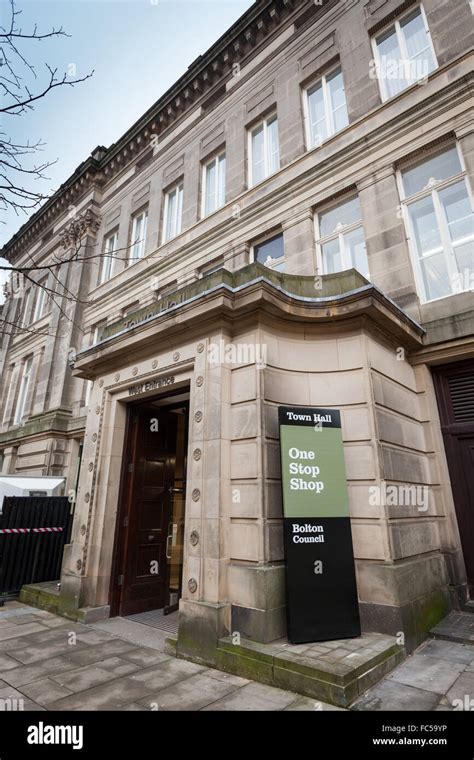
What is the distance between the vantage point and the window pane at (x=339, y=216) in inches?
411

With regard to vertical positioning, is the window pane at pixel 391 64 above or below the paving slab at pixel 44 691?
above

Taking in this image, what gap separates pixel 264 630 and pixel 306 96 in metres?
14.5

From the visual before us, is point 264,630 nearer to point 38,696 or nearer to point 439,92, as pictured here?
point 38,696

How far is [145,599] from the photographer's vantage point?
8.40 metres

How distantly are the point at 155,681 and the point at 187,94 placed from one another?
19.7 m

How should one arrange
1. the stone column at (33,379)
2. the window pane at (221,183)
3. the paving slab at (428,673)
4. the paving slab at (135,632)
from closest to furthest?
the paving slab at (428,673) < the paving slab at (135,632) < the window pane at (221,183) < the stone column at (33,379)

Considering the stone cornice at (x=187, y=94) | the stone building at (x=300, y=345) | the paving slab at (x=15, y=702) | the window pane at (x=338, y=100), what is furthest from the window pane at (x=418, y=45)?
the paving slab at (x=15, y=702)

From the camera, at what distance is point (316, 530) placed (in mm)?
5719

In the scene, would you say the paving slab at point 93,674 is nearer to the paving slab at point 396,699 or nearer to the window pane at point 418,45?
the paving slab at point 396,699

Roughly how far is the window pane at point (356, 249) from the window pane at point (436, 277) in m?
1.54

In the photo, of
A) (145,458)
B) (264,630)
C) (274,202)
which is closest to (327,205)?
(274,202)

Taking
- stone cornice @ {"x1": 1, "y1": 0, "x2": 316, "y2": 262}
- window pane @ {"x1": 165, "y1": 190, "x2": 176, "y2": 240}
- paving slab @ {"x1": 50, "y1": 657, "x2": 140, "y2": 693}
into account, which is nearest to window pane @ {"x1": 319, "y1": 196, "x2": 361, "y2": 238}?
stone cornice @ {"x1": 1, "y1": 0, "x2": 316, "y2": 262}

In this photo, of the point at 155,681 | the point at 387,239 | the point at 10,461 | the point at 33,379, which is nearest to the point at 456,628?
the point at 155,681

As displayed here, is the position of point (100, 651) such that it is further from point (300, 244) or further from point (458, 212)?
point (458, 212)
